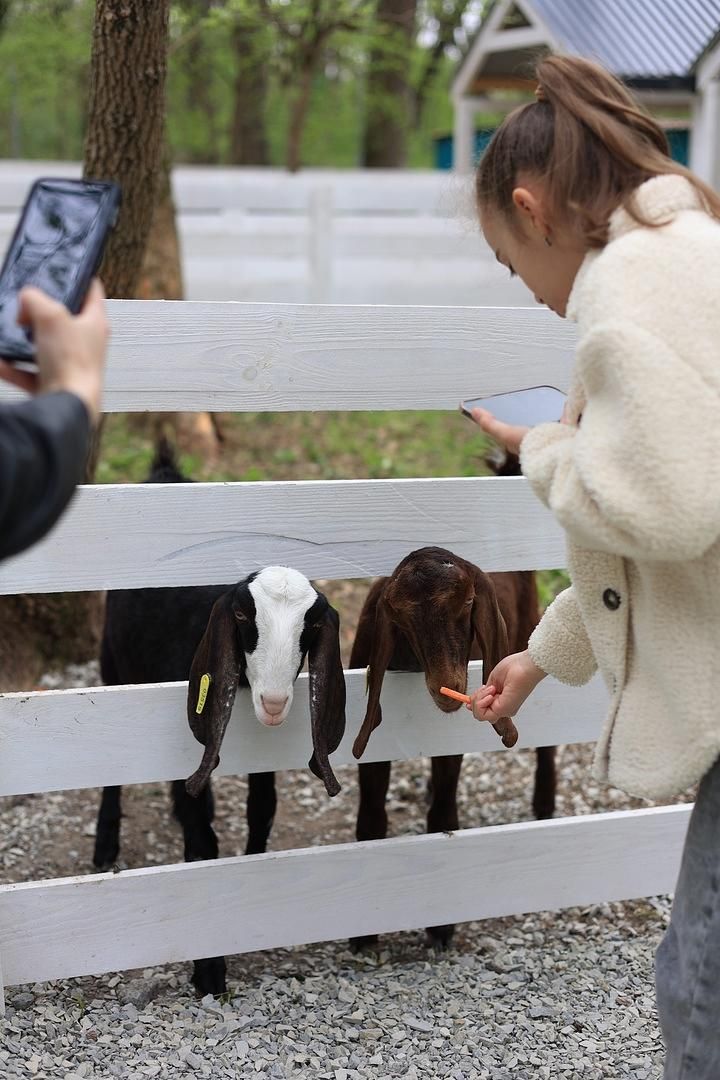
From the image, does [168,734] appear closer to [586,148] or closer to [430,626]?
[430,626]

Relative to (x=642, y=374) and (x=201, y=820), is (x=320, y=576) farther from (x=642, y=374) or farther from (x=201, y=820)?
(x=642, y=374)

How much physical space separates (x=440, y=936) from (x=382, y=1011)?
36 cm

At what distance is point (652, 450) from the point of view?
5.12ft

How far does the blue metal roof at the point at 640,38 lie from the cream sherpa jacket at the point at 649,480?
8516 millimetres

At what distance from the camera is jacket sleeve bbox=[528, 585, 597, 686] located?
2.16 metres

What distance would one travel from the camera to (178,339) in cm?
269

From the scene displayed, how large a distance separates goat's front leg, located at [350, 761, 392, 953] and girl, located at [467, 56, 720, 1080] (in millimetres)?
1319

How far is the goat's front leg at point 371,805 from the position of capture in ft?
10.5

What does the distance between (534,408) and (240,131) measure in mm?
19105

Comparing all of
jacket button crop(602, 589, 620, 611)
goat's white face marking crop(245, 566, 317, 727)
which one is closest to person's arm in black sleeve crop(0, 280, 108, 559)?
jacket button crop(602, 589, 620, 611)

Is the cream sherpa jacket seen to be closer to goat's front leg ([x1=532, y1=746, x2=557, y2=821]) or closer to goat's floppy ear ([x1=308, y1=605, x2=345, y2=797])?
goat's floppy ear ([x1=308, y1=605, x2=345, y2=797])

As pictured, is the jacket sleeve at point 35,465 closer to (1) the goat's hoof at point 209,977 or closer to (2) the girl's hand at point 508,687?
(2) the girl's hand at point 508,687

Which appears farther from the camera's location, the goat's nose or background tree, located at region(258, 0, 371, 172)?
background tree, located at region(258, 0, 371, 172)

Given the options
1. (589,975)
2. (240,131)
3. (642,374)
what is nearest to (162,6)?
(642,374)
